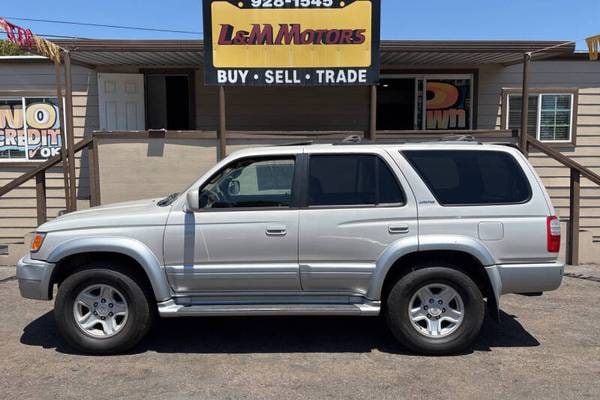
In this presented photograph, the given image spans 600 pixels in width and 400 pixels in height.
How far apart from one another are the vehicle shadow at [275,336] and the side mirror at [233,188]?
141 centimetres

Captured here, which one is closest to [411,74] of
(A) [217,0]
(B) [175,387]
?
(A) [217,0]

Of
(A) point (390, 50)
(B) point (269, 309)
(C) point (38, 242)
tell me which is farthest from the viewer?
(A) point (390, 50)

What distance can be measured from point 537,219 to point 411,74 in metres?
6.87

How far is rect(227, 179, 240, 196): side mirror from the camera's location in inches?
191

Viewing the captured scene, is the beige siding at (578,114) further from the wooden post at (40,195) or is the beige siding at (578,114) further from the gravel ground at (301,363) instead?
the wooden post at (40,195)

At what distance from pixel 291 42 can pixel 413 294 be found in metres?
4.75

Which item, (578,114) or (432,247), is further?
(578,114)

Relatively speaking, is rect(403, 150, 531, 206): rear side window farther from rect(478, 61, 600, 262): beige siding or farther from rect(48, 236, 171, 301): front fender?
rect(478, 61, 600, 262): beige siding

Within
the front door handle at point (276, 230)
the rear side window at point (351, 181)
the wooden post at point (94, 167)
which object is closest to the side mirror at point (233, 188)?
the front door handle at point (276, 230)

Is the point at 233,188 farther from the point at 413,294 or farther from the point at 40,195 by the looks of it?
the point at 40,195

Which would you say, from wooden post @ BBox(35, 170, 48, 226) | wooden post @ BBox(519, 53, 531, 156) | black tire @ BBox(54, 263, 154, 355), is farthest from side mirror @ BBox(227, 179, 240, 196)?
wooden post @ BBox(519, 53, 531, 156)

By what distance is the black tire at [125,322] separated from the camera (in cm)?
470

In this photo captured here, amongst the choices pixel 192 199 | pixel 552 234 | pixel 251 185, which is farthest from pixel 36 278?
pixel 552 234

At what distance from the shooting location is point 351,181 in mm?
4812
